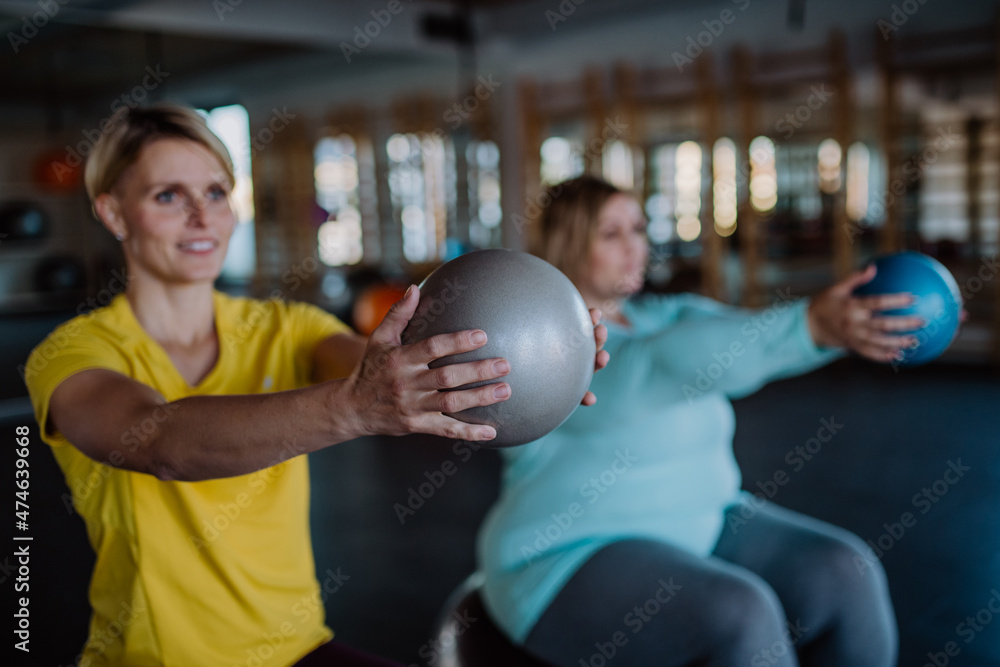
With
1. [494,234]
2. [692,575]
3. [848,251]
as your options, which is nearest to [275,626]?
[692,575]

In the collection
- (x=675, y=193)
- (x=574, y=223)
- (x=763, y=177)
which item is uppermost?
(x=763, y=177)

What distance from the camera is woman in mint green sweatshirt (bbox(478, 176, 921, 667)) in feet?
4.97

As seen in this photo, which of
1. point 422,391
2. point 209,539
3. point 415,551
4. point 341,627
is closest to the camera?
point 422,391

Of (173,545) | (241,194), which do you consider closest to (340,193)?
(241,194)

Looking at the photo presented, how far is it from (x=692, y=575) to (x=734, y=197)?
7.31 m

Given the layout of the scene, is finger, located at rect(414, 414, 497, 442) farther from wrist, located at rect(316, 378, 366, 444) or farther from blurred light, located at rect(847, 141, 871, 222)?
blurred light, located at rect(847, 141, 871, 222)

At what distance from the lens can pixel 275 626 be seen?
135cm

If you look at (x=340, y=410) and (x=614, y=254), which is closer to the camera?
(x=340, y=410)

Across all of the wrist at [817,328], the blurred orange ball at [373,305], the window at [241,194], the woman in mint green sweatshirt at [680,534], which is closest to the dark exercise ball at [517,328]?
the woman in mint green sweatshirt at [680,534]

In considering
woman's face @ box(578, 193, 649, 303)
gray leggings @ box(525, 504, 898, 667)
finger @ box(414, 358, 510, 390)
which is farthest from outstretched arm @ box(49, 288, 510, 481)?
woman's face @ box(578, 193, 649, 303)

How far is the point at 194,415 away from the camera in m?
1.08

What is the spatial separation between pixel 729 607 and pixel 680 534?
278 mm

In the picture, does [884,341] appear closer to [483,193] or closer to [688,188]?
[688,188]

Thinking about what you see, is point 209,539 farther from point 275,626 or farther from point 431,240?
point 431,240
